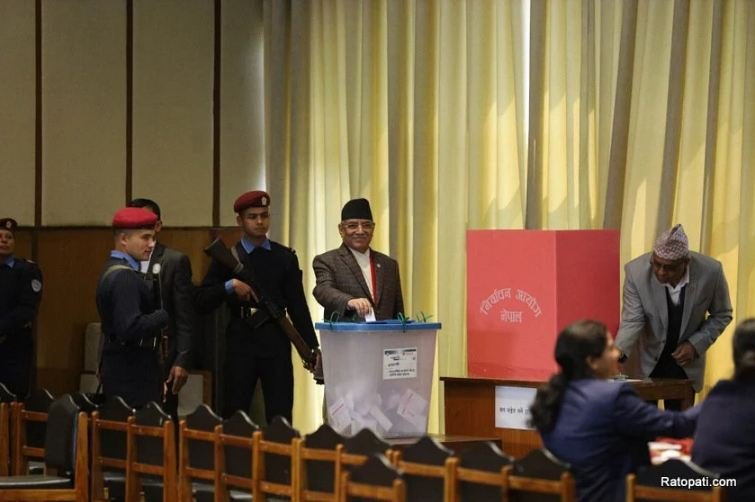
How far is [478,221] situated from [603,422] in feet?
11.9

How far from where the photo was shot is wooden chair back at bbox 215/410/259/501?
14.5 ft

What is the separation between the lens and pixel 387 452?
13.1 feet

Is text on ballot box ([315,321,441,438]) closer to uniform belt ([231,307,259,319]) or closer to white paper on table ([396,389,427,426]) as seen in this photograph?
white paper on table ([396,389,427,426])

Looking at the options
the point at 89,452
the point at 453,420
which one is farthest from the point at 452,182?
the point at 89,452

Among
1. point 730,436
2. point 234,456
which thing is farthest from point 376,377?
point 730,436

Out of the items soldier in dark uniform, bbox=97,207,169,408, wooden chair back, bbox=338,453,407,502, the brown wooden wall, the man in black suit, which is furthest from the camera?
the brown wooden wall

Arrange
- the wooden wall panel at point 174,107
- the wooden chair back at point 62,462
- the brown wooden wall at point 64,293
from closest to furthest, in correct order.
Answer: the wooden chair back at point 62,462 → the brown wooden wall at point 64,293 → the wooden wall panel at point 174,107

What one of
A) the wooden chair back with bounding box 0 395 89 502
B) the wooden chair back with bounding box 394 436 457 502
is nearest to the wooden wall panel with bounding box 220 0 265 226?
the wooden chair back with bounding box 0 395 89 502

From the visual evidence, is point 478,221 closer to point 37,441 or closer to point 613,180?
point 613,180

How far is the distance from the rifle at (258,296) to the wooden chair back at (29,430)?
3.58 ft

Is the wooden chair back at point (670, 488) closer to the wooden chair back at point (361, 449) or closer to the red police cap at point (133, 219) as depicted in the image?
the wooden chair back at point (361, 449)

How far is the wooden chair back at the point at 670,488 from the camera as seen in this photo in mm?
3209

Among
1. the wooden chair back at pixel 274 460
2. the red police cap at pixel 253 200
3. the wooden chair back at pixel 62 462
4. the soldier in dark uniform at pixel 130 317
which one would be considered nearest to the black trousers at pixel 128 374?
the soldier in dark uniform at pixel 130 317

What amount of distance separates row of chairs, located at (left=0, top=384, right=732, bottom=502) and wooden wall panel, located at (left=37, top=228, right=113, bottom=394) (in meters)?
2.10
